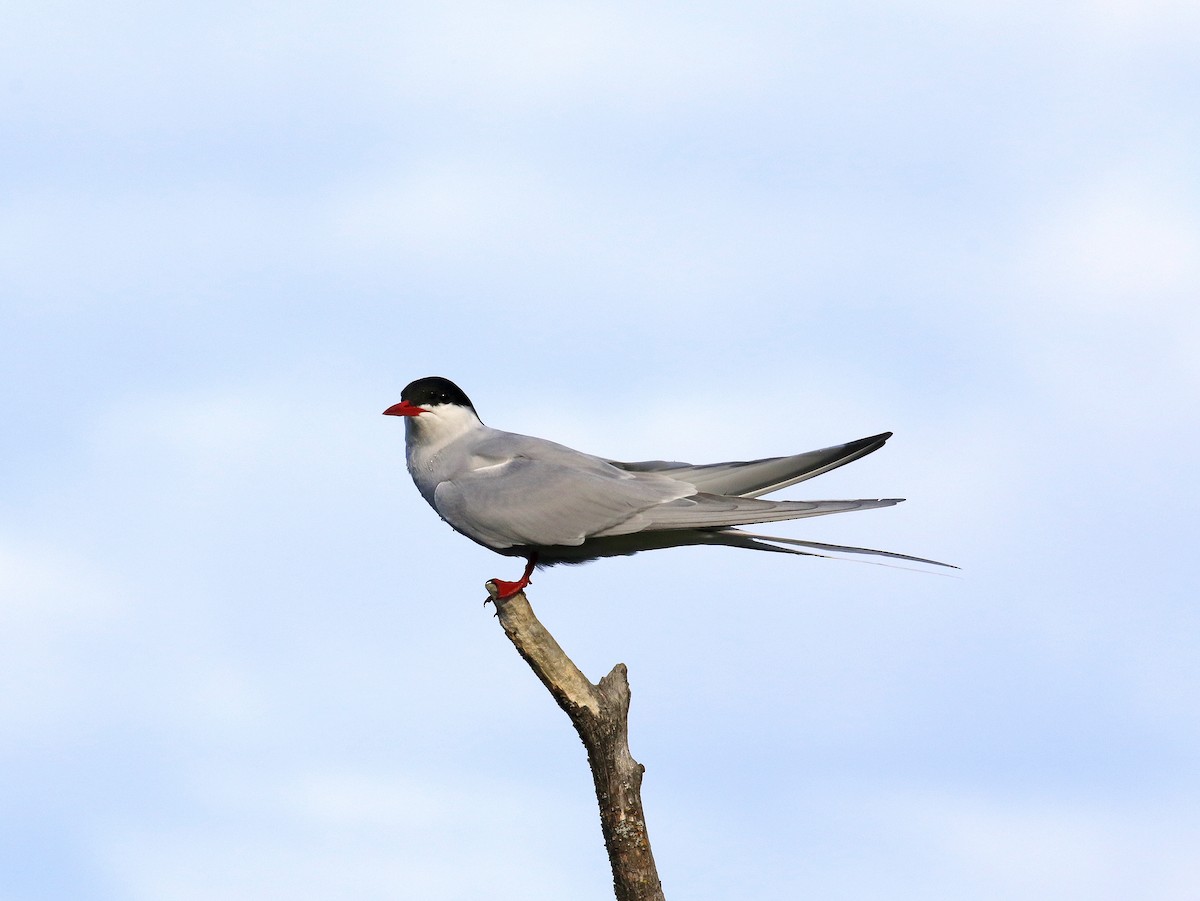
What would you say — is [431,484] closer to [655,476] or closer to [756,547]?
[655,476]

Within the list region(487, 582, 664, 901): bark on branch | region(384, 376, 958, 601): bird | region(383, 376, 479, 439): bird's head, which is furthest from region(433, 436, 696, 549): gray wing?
region(487, 582, 664, 901): bark on branch

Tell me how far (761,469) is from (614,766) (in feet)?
6.50

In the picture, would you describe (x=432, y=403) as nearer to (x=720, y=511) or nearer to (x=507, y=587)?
(x=507, y=587)

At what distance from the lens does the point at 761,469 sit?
7.59m

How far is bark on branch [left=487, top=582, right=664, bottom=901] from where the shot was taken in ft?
22.6

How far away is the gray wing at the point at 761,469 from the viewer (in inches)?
289

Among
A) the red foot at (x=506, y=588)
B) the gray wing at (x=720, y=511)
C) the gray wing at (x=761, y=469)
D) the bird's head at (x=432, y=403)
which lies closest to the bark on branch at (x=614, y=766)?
the red foot at (x=506, y=588)

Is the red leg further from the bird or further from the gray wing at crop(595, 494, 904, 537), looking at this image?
the gray wing at crop(595, 494, 904, 537)

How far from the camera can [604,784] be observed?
694 centimetres

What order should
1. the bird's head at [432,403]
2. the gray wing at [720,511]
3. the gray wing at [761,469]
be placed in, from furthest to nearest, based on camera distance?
1. the bird's head at [432,403]
2. the gray wing at [761,469]
3. the gray wing at [720,511]

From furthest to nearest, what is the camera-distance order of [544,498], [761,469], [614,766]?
[761,469] → [544,498] → [614,766]

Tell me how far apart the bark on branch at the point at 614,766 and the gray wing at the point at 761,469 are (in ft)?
4.54

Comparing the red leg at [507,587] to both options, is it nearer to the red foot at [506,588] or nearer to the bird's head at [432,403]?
the red foot at [506,588]

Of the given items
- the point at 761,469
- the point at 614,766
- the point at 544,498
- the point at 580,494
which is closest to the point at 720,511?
the point at 761,469
